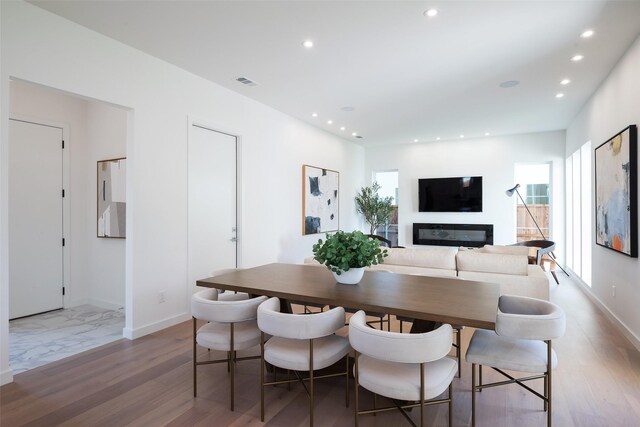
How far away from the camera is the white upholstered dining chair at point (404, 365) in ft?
5.52

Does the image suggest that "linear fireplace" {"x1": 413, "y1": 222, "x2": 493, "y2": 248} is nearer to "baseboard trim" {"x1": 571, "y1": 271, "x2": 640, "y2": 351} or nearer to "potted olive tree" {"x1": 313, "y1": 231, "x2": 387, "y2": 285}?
"baseboard trim" {"x1": 571, "y1": 271, "x2": 640, "y2": 351}

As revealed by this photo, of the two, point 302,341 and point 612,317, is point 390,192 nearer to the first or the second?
point 612,317

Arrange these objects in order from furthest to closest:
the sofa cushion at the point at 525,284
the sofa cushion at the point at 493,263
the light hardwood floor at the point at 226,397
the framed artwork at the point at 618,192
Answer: the sofa cushion at the point at 493,263, the sofa cushion at the point at 525,284, the framed artwork at the point at 618,192, the light hardwood floor at the point at 226,397

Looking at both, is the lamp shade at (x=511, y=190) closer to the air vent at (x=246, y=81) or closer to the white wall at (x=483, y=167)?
the white wall at (x=483, y=167)

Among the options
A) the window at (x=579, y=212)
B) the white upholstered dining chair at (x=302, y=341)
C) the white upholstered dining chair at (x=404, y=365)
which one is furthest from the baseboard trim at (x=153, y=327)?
the window at (x=579, y=212)

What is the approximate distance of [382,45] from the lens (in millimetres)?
3447

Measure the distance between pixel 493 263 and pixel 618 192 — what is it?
144 cm

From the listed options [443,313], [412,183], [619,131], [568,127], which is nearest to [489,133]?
[568,127]

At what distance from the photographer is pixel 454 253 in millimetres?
3990

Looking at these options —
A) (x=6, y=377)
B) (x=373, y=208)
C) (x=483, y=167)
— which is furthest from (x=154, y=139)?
(x=483, y=167)

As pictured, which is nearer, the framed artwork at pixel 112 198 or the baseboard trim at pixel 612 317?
the baseboard trim at pixel 612 317

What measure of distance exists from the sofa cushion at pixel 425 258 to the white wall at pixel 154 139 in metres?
2.11

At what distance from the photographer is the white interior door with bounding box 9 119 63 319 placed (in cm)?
416

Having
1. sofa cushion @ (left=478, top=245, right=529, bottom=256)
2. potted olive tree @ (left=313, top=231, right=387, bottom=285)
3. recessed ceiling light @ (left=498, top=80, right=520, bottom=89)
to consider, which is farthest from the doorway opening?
recessed ceiling light @ (left=498, top=80, right=520, bottom=89)
